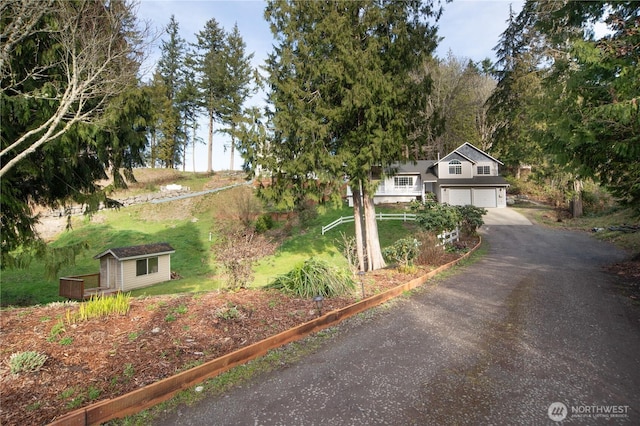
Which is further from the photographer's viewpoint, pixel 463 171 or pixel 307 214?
pixel 463 171

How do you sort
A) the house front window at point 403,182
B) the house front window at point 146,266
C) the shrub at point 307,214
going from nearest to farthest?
the house front window at point 146,266, the shrub at point 307,214, the house front window at point 403,182

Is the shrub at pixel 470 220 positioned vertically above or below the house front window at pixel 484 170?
below

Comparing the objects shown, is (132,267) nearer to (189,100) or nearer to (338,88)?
(338,88)

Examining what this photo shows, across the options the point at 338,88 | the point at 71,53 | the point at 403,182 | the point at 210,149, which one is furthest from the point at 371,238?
the point at 210,149

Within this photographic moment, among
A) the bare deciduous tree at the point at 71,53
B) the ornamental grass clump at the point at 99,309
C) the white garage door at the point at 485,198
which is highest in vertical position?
the bare deciduous tree at the point at 71,53

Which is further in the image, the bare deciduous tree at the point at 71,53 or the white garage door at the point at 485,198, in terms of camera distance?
the white garage door at the point at 485,198

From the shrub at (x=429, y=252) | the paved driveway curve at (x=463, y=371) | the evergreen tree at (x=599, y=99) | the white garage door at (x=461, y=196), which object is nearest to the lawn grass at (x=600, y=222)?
the white garage door at (x=461, y=196)

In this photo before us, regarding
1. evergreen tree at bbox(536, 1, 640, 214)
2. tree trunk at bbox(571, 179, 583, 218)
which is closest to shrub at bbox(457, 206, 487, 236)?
evergreen tree at bbox(536, 1, 640, 214)

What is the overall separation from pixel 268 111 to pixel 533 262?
10370 mm

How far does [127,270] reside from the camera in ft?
50.0

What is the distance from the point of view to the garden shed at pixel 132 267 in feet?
49.4

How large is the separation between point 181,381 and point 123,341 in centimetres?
125

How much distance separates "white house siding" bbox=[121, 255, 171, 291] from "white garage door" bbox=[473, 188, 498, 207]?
25228mm

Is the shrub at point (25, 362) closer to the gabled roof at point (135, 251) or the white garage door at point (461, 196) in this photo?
the gabled roof at point (135, 251)
